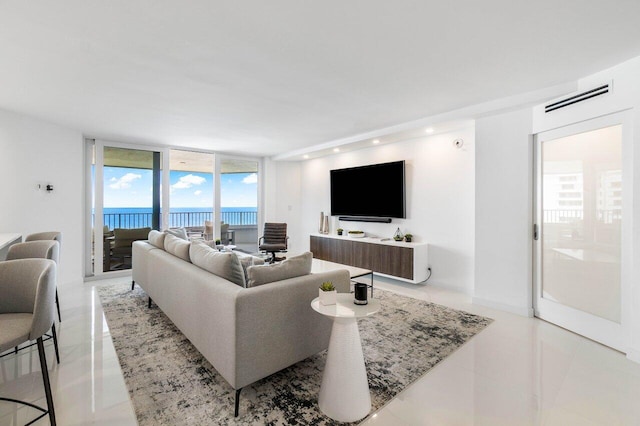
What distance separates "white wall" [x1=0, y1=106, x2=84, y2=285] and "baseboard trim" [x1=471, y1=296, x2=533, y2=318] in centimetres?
627

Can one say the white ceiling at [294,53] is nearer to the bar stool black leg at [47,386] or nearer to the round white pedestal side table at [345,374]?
the round white pedestal side table at [345,374]

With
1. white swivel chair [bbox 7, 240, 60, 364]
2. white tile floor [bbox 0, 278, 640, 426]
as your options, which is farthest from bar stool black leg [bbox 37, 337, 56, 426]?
white swivel chair [bbox 7, 240, 60, 364]

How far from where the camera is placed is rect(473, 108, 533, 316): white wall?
11.7ft

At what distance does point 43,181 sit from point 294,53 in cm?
456

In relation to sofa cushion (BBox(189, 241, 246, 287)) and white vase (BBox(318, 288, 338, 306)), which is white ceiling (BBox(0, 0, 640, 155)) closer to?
sofa cushion (BBox(189, 241, 246, 287))

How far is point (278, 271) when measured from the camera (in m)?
2.23

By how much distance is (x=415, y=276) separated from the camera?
4.71 meters

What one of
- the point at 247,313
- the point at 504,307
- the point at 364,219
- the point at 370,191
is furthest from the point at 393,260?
the point at 247,313

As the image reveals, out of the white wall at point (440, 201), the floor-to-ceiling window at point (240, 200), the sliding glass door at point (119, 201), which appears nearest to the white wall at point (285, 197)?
the floor-to-ceiling window at point (240, 200)

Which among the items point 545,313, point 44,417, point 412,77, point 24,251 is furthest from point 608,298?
point 24,251

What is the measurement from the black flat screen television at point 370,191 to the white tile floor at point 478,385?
2.79 metres

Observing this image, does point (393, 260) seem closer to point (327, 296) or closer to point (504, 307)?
point (504, 307)

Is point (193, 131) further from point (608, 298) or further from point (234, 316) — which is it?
point (608, 298)

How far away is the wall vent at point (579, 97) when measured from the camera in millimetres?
2799
